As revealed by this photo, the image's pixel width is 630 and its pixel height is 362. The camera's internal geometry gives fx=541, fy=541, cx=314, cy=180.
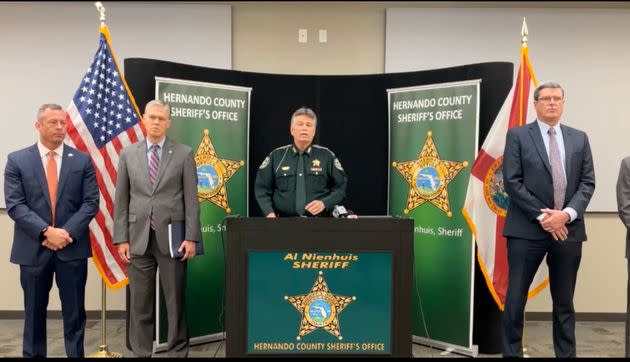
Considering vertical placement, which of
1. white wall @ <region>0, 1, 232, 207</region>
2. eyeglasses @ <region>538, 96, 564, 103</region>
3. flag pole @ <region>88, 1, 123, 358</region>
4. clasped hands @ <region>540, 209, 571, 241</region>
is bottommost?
flag pole @ <region>88, 1, 123, 358</region>

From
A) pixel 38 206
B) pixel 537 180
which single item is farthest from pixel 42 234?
pixel 537 180

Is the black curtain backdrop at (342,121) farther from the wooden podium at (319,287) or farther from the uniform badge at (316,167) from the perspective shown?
the wooden podium at (319,287)

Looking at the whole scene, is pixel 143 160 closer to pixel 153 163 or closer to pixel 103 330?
pixel 153 163

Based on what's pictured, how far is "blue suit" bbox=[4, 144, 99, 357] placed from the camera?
3289 mm

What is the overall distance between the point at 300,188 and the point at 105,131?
142 cm

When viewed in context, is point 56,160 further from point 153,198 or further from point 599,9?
point 599,9

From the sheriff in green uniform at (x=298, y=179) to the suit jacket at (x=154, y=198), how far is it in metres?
0.58

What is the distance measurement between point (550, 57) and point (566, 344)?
2919 mm

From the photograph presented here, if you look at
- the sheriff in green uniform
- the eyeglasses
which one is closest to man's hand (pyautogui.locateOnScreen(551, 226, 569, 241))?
the eyeglasses

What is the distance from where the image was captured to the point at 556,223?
3.23m

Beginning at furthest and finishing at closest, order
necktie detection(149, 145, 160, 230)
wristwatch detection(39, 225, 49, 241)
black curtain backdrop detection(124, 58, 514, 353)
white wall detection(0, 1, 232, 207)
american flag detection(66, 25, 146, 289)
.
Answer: white wall detection(0, 1, 232, 207)
black curtain backdrop detection(124, 58, 514, 353)
american flag detection(66, 25, 146, 289)
necktie detection(149, 145, 160, 230)
wristwatch detection(39, 225, 49, 241)

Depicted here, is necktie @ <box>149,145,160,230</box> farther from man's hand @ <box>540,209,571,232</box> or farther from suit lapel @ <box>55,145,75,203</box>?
man's hand @ <box>540,209,571,232</box>

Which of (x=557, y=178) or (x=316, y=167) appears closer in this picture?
(x=557, y=178)

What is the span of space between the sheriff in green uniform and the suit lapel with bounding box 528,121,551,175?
127 centimetres
